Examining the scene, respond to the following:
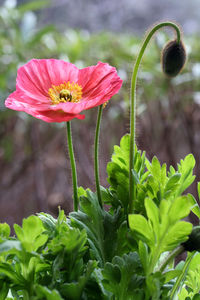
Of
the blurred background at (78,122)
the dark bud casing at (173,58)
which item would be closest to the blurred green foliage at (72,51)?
the blurred background at (78,122)

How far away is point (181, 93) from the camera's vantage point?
2.04m

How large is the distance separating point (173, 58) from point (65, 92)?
159 mm

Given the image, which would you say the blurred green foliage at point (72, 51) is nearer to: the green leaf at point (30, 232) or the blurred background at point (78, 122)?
the blurred background at point (78, 122)

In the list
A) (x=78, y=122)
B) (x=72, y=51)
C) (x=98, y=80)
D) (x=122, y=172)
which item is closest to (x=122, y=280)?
(x=122, y=172)

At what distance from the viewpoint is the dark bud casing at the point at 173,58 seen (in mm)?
567

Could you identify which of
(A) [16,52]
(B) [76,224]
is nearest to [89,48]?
(A) [16,52]

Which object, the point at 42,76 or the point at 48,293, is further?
the point at 42,76

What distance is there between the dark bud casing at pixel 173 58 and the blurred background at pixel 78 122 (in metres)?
0.58

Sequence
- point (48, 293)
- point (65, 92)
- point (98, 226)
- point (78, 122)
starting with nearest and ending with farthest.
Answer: point (48, 293) → point (98, 226) → point (65, 92) → point (78, 122)

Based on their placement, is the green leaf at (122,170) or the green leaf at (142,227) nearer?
the green leaf at (142,227)

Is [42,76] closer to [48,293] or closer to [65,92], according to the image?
[65,92]

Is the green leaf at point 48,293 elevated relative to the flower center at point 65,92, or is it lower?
lower

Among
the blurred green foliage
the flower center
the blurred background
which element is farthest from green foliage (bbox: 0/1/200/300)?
the blurred green foliage

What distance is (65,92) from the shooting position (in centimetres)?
56
